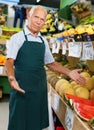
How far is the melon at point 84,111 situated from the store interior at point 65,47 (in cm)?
A: 1

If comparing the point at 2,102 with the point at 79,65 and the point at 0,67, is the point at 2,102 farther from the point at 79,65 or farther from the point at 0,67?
the point at 79,65

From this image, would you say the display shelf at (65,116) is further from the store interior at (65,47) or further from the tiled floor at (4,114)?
the tiled floor at (4,114)

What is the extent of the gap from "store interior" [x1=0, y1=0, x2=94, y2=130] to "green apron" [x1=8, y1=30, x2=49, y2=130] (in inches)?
7.2

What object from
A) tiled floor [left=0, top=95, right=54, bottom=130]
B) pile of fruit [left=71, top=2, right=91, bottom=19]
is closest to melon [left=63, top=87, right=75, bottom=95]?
tiled floor [left=0, top=95, right=54, bottom=130]

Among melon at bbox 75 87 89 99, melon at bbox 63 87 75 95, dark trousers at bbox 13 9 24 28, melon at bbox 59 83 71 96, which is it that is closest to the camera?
melon at bbox 75 87 89 99

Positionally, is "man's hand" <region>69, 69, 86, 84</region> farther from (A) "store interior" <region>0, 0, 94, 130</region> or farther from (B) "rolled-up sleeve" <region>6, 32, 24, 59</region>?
(B) "rolled-up sleeve" <region>6, 32, 24, 59</region>

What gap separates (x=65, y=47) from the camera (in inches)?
94.1

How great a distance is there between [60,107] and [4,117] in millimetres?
2043

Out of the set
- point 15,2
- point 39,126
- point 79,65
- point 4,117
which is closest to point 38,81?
point 39,126

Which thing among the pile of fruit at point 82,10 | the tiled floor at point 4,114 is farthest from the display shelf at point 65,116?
the pile of fruit at point 82,10

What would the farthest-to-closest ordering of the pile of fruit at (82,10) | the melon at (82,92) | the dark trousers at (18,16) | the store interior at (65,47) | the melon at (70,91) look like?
the dark trousers at (18,16)
the pile of fruit at (82,10)
the melon at (70,91)
the melon at (82,92)
the store interior at (65,47)

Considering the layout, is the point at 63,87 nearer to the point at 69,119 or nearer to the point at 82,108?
the point at 69,119

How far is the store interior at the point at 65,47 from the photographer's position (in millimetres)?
1707

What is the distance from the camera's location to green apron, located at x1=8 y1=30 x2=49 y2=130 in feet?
7.58
